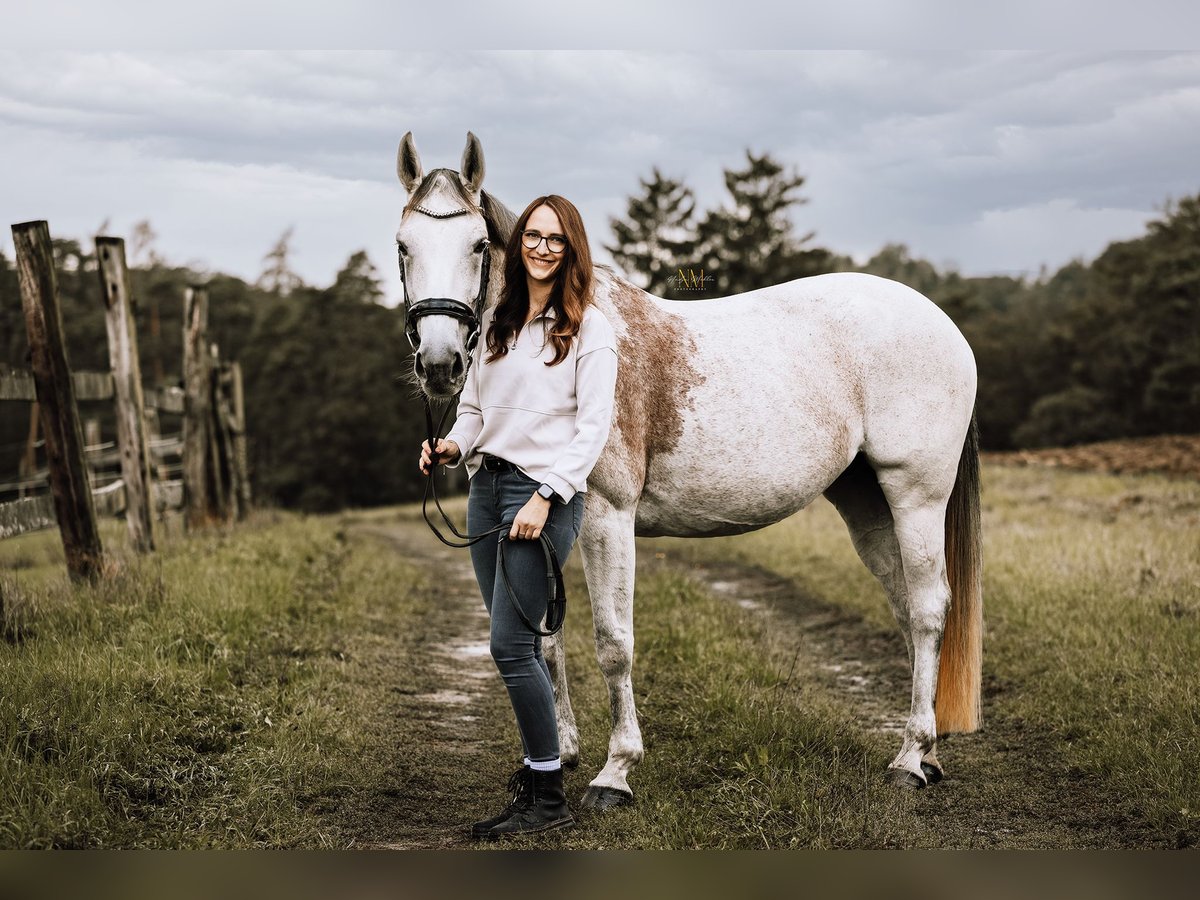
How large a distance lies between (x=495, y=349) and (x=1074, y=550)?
6.81 metres

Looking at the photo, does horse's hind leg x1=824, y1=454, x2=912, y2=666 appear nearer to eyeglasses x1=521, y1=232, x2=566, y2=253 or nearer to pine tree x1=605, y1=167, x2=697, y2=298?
eyeglasses x1=521, y1=232, x2=566, y2=253

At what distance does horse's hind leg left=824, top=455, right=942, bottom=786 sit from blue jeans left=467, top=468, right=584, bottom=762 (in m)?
2.02

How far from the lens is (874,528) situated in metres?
5.01

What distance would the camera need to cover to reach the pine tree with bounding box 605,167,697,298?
17359mm

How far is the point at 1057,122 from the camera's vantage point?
5.37 m

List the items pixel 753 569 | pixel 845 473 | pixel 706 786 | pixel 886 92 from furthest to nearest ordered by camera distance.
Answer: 1. pixel 753 569
2. pixel 886 92
3. pixel 845 473
4. pixel 706 786

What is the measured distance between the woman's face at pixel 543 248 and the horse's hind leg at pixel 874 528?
7.21 ft

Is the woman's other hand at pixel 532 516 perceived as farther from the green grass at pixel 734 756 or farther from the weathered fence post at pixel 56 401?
the weathered fence post at pixel 56 401

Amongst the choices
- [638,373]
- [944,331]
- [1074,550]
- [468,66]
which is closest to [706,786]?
[638,373]

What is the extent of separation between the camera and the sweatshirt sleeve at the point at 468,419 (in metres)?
3.68

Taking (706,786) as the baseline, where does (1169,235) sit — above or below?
above

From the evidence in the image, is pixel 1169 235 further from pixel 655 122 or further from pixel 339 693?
pixel 339 693

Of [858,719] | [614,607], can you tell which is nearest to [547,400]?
[614,607]

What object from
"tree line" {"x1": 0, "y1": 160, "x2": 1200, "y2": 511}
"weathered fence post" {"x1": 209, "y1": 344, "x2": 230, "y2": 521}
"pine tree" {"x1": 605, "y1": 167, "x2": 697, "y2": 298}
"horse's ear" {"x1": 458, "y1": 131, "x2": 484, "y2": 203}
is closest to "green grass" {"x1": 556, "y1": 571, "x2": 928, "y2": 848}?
"horse's ear" {"x1": 458, "y1": 131, "x2": 484, "y2": 203}
